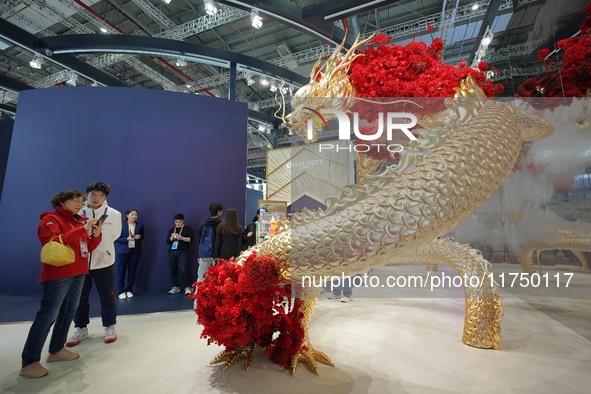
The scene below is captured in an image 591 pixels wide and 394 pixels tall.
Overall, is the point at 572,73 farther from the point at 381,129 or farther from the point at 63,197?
the point at 63,197

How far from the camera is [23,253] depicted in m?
3.77

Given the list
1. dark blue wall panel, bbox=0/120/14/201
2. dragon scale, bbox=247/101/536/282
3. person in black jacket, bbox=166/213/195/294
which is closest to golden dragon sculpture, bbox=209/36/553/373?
dragon scale, bbox=247/101/536/282

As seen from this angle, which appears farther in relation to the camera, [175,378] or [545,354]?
[545,354]

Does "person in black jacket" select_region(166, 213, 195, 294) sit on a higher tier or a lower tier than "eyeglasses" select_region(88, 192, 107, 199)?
lower

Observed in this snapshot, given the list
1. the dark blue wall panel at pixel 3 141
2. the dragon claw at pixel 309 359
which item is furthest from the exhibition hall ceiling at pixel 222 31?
the dragon claw at pixel 309 359

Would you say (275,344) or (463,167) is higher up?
(463,167)

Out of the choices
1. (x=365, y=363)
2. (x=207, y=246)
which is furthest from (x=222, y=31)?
(x=365, y=363)

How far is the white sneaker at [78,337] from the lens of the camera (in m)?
1.96

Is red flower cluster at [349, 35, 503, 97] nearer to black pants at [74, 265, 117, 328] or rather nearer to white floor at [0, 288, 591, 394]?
white floor at [0, 288, 591, 394]

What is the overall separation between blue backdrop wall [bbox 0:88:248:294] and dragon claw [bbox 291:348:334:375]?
2.93 m

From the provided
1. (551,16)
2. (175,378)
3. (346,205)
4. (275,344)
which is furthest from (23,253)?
(551,16)

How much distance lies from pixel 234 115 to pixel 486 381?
14.0 feet

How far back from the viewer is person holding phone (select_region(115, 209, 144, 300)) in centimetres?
363

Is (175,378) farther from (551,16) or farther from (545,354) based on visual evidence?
(551,16)
